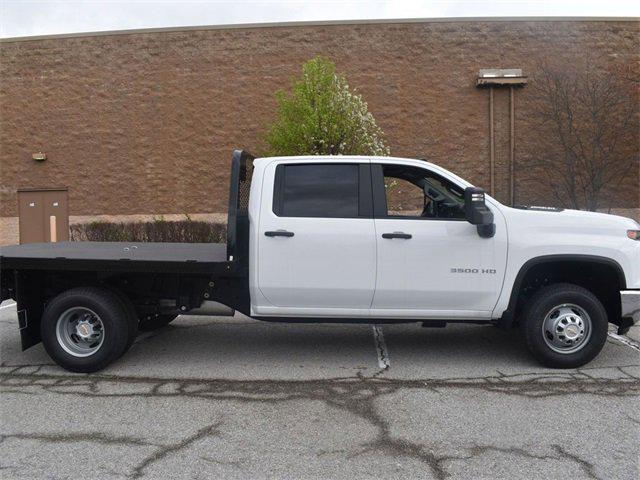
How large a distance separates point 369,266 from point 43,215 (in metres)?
20.4

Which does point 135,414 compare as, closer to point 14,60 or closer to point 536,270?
point 536,270

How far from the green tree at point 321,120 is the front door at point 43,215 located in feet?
34.8

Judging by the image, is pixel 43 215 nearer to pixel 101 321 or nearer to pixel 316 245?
pixel 101 321

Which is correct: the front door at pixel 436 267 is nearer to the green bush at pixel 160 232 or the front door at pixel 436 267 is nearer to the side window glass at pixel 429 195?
the side window glass at pixel 429 195

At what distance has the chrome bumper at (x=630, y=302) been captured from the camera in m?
5.15

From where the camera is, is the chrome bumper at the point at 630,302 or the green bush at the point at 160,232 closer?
the chrome bumper at the point at 630,302

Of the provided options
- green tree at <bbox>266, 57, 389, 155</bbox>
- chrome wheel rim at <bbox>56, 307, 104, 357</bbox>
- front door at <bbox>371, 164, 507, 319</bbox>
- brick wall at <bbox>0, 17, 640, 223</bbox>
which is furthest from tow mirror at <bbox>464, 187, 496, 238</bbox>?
brick wall at <bbox>0, 17, 640, 223</bbox>

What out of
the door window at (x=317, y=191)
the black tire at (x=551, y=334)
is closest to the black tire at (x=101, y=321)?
the door window at (x=317, y=191)

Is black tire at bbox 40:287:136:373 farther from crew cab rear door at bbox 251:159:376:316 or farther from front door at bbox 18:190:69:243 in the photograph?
front door at bbox 18:190:69:243

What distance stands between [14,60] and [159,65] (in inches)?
235

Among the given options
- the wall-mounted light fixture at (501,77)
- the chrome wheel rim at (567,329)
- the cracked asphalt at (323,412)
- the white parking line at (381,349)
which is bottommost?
the cracked asphalt at (323,412)

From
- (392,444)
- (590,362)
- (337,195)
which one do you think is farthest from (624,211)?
(392,444)

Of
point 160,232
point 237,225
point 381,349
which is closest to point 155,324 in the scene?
point 237,225

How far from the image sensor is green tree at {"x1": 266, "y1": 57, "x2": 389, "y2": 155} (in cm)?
1540
